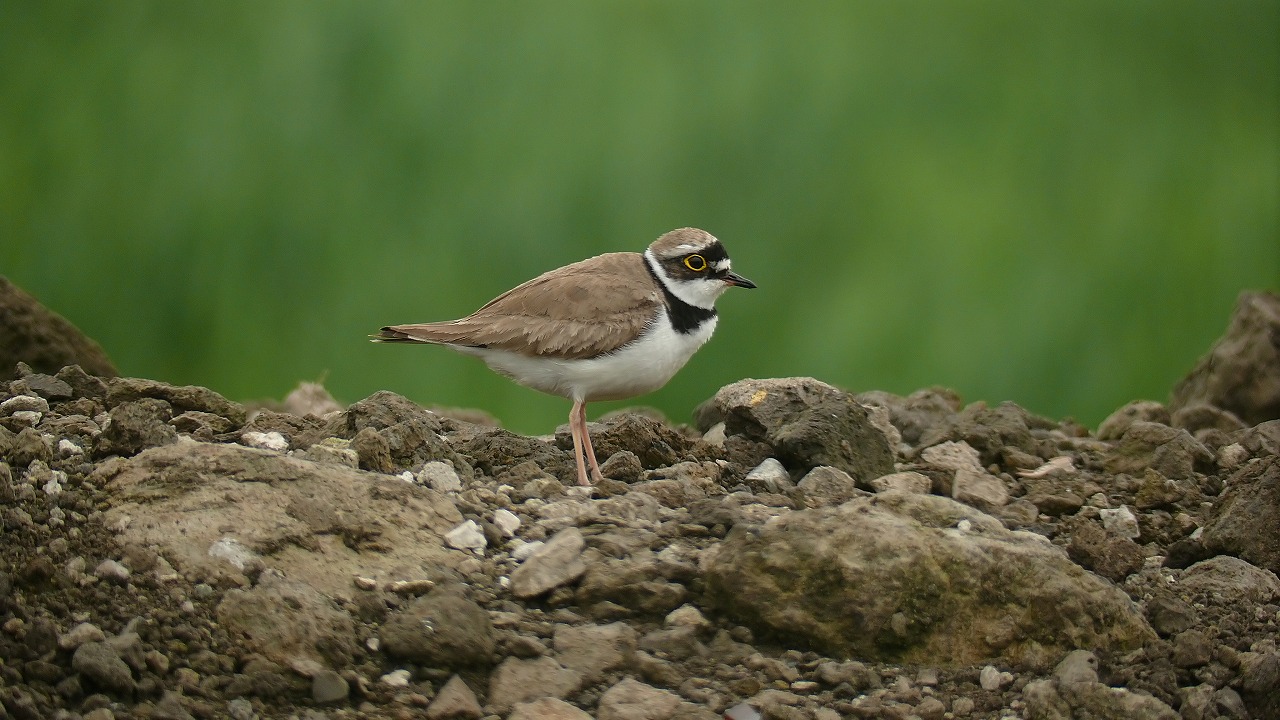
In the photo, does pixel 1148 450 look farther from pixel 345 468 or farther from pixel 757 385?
pixel 345 468

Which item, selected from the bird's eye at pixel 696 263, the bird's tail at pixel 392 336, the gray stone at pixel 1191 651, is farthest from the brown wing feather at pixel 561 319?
the gray stone at pixel 1191 651

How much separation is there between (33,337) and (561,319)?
2.76 m

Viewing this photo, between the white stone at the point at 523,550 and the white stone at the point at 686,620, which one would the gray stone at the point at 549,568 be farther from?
the white stone at the point at 686,620

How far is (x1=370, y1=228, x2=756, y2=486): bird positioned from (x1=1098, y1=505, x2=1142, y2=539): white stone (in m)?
1.88

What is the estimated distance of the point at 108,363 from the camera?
21.9 feet

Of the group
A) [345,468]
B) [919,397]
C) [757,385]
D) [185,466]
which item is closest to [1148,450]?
[919,397]

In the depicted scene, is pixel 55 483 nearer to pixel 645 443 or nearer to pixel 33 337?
pixel 33 337

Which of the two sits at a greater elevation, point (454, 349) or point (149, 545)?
point (454, 349)

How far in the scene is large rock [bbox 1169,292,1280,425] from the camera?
750cm

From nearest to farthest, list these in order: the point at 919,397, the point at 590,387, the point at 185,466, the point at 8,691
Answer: the point at 8,691 → the point at 185,466 → the point at 590,387 → the point at 919,397

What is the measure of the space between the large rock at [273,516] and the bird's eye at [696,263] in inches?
72.4

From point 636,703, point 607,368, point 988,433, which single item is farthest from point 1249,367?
point 636,703

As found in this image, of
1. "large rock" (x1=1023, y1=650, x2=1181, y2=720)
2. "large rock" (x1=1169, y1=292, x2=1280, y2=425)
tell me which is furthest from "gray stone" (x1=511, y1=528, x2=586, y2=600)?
"large rock" (x1=1169, y1=292, x2=1280, y2=425)

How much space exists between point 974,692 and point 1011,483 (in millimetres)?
2099
